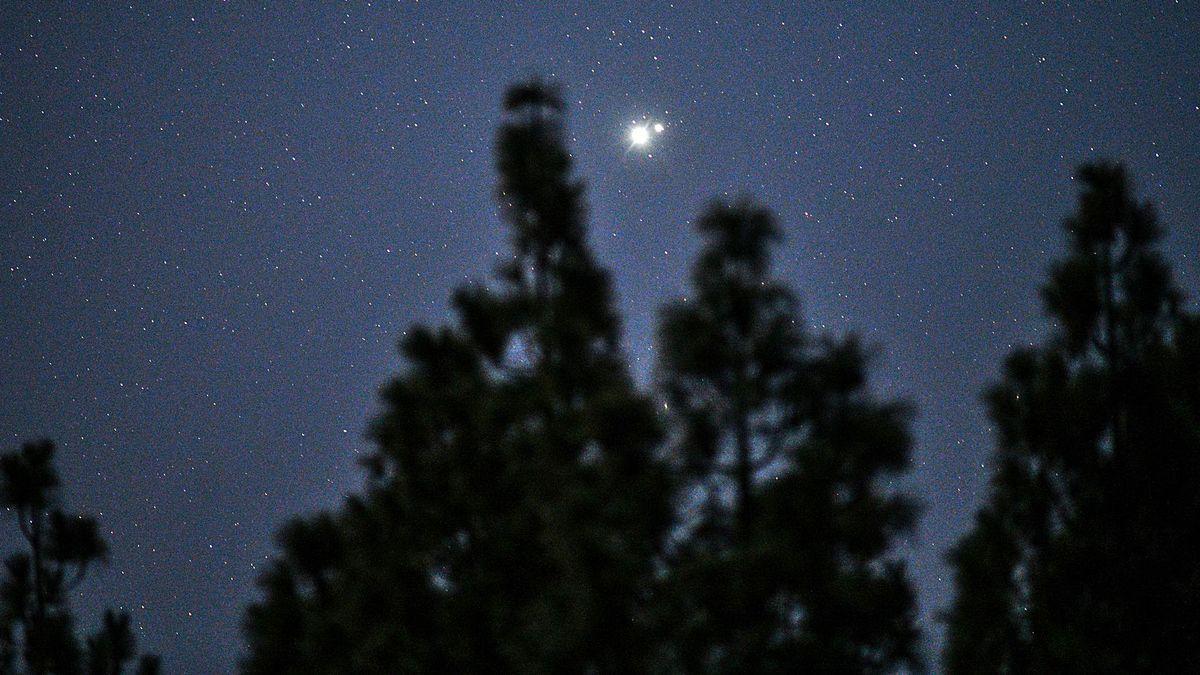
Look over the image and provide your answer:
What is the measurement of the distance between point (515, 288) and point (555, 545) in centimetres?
476

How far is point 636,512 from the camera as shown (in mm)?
13477

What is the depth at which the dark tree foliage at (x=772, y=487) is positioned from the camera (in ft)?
41.6

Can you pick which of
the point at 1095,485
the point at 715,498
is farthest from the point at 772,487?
the point at 1095,485

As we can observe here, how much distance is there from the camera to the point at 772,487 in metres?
12.8

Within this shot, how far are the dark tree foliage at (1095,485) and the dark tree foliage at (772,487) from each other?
18.7 ft

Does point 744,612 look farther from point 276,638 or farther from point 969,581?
point 276,638

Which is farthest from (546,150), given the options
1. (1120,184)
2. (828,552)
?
(1120,184)

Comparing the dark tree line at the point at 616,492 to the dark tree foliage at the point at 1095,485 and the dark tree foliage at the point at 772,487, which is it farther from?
the dark tree foliage at the point at 1095,485

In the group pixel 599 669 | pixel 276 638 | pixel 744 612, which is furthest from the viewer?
pixel 276 638

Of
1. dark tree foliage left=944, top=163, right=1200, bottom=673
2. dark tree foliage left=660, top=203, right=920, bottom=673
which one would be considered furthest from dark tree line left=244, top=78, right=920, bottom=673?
dark tree foliage left=944, top=163, right=1200, bottom=673

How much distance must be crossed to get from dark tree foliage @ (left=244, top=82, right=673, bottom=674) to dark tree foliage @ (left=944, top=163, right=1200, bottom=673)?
8.42m

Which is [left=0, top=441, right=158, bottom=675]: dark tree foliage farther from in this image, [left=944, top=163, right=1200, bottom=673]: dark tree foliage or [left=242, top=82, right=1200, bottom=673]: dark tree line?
[left=944, top=163, right=1200, bottom=673]: dark tree foliage

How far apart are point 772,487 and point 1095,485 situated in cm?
985

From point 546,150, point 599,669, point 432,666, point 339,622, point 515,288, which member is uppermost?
point 546,150
